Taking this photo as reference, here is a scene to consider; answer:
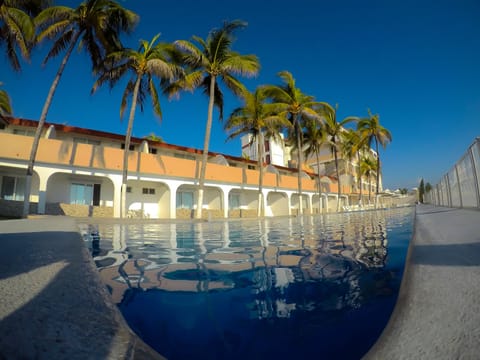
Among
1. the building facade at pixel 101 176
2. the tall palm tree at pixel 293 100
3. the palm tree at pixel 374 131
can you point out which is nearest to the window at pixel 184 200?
the building facade at pixel 101 176

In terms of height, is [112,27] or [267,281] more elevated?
[112,27]

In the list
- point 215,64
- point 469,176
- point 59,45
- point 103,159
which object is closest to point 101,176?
point 103,159

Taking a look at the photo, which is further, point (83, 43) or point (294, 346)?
point (83, 43)

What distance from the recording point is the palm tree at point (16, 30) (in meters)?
11.0

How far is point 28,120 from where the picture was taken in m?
16.1

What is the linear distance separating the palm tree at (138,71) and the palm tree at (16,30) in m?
3.44

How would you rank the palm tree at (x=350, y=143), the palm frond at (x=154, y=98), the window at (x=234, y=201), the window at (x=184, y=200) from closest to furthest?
the palm frond at (x=154, y=98), the window at (x=184, y=200), the window at (x=234, y=201), the palm tree at (x=350, y=143)

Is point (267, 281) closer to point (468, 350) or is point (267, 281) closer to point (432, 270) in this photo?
point (432, 270)

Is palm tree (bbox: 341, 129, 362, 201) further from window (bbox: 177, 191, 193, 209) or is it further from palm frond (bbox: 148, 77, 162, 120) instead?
palm frond (bbox: 148, 77, 162, 120)

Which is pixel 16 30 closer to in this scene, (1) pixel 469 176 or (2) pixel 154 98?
(2) pixel 154 98

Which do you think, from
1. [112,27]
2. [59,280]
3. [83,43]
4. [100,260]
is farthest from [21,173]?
[59,280]

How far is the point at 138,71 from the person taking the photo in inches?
577

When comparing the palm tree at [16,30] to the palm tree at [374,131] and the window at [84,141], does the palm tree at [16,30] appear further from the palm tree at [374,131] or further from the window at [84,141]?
the palm tree at [374,131]

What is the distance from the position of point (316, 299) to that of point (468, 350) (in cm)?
96
